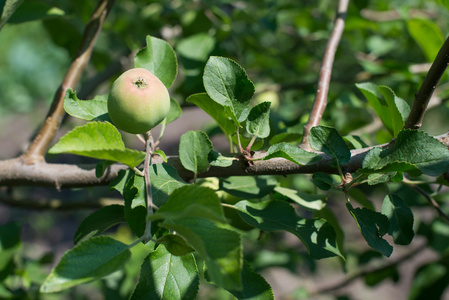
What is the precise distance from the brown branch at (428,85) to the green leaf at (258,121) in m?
0.26

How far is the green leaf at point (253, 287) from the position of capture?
23.9 inches

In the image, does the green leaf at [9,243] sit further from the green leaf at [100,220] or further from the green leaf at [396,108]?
the green leaf at [396,108]

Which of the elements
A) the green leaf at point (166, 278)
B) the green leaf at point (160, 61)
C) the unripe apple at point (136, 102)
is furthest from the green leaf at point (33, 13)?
the green leaf at point (166, 278)

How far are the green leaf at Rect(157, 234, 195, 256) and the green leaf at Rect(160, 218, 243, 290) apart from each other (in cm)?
6

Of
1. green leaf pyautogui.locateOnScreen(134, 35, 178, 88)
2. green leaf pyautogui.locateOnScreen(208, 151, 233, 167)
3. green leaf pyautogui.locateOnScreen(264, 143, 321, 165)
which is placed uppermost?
green leaf pyautogui.locateOnScreen(134, 35, 178, 88)

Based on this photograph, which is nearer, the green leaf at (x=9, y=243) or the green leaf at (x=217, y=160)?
the green leaf at (x=217, y=160)

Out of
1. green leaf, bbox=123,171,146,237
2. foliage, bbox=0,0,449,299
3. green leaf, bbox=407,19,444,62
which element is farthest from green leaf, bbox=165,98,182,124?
green leaf, bbox=407,19,444,62

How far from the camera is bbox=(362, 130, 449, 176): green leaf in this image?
24.0 inches

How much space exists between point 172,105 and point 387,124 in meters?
0.48

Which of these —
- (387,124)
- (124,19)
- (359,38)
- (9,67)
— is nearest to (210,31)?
(124,19)

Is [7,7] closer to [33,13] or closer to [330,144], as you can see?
[33,13]

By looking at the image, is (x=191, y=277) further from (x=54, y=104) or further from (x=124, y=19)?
(x=124, y=19)

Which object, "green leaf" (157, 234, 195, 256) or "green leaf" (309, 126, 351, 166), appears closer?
"green leaf" (157, 234, 195, 256)

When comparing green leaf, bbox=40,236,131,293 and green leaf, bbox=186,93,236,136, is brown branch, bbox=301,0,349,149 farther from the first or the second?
green leaf, bbox=40,236,131,293
